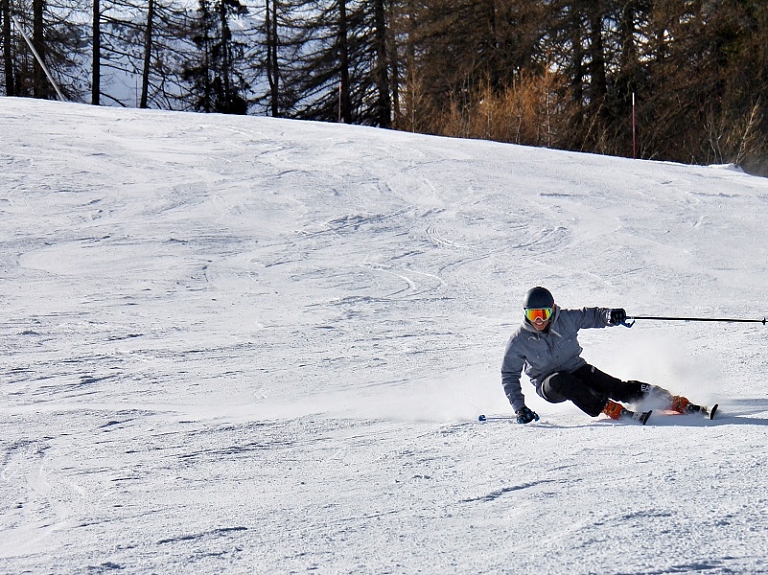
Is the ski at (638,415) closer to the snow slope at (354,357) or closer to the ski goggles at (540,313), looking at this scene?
the snow slope at (354,357)

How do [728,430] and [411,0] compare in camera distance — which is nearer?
[728,430]

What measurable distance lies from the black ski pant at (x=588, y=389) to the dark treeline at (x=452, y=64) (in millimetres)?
17329

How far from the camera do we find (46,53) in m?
30.6

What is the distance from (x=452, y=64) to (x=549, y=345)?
85.0ft

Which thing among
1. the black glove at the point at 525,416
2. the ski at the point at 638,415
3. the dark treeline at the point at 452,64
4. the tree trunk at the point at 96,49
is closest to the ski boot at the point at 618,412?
the ski at the point at 638,415

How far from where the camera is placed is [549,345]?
17.5 feet

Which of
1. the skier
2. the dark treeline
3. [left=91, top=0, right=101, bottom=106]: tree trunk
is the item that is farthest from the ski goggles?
[left=91, top=0, right=101, bottom=106]: tree trunk

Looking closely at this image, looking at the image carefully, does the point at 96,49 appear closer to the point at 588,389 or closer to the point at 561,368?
the point at 561,368

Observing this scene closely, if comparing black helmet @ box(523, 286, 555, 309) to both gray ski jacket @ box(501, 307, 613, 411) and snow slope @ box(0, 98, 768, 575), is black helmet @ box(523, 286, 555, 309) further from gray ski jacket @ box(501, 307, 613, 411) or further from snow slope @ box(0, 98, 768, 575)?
snow slope @ box(0, 98, 768, 575)

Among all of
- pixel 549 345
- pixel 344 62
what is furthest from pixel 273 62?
pixel 549 345

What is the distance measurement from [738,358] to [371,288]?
3836mm

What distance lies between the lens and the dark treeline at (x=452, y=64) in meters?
25.4

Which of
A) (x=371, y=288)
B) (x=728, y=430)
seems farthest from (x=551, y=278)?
(x=728, y=430)

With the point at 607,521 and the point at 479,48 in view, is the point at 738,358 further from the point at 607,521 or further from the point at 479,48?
the point at 479,48
